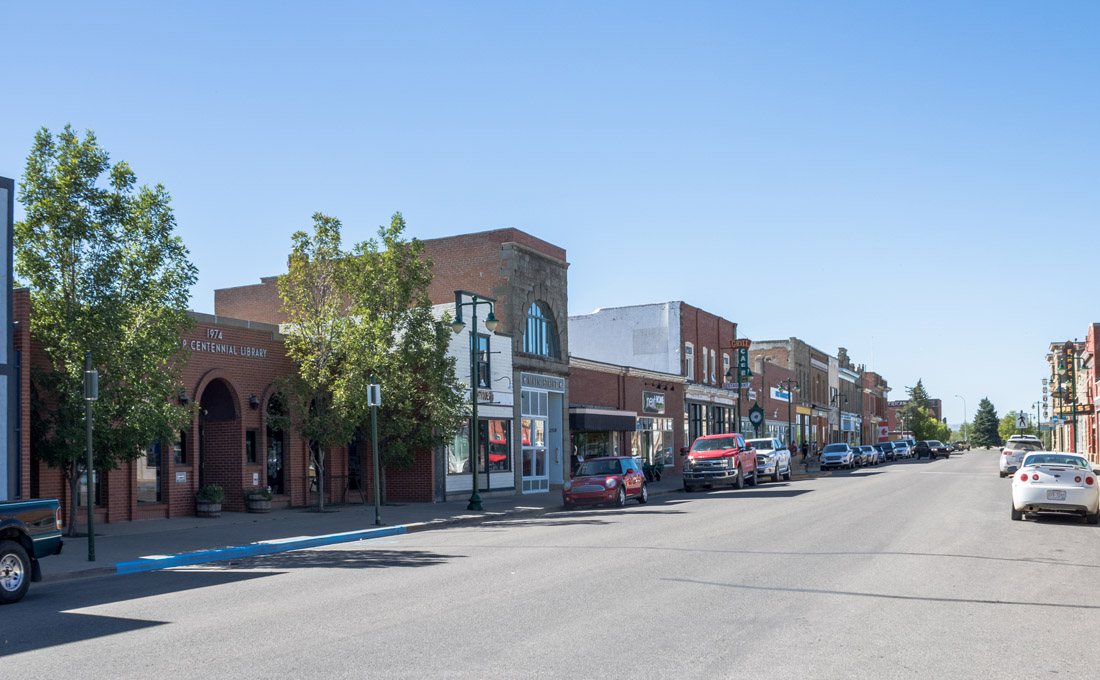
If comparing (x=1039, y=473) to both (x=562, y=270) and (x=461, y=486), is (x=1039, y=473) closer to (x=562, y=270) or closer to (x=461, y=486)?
(x=461, y=486)

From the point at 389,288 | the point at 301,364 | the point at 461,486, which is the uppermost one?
the point at 389,288

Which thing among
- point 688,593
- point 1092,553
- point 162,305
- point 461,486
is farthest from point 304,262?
point 1092,553

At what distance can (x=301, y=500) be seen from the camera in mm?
26828

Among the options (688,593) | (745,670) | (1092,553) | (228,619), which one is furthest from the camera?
(1092,553)

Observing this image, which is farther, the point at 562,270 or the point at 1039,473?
the point at 562,270

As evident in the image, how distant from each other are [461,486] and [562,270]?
11.4 meters

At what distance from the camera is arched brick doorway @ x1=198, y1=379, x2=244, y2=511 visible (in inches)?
971

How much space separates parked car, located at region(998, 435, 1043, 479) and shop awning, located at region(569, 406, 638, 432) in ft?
52.3

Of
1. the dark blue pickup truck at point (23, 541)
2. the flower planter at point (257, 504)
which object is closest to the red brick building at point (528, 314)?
the flower planter at point (257, 504)

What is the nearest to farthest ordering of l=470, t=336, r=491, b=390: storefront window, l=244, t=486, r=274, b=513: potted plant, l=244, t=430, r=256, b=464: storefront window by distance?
l=244, t=486, r=274, b=513: potted plant < l=244, t=430, r=256, b=464: storefront window < l=470, t=336, r=491, b=390: storefront window

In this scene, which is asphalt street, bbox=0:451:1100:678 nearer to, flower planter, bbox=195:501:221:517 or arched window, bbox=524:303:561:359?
flower planter, bbox=195:501:221:517

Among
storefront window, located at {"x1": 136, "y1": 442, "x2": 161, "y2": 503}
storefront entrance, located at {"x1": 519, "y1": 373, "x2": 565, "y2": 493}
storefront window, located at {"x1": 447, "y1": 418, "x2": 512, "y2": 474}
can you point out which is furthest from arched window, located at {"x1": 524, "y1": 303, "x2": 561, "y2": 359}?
storefront window, located at {"x1": 136, "y1": 442, "x2": 161, "y2": 503}

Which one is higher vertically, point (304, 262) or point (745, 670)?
point (304, 262)

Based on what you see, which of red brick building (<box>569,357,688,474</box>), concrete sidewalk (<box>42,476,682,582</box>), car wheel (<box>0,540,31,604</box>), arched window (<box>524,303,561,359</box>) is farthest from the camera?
red brick building (<box>569,357,688,474</box>)
